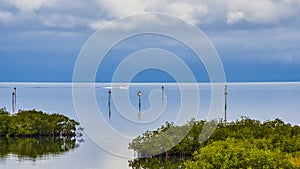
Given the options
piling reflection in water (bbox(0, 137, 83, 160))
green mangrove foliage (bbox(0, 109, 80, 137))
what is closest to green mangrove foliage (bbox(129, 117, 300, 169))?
piling reflection in water (bbox(0, 137, 83, 160))

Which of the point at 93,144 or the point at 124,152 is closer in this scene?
the point at 124,152

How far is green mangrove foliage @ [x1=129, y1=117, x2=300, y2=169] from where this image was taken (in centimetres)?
1797

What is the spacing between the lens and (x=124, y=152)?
3341 centimetres

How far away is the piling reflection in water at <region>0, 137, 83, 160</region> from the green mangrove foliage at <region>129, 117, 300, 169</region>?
567 cm

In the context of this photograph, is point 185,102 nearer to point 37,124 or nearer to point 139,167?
point 37,124

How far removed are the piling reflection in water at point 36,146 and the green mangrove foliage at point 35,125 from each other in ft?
3.66

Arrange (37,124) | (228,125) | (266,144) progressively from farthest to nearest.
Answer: (37,124) < (228,125) < (266,144)

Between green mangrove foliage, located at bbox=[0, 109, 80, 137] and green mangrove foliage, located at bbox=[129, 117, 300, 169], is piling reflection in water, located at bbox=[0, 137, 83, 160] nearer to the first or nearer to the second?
green mangrove foliage, located at bbox=[0, 109, 80, 137]

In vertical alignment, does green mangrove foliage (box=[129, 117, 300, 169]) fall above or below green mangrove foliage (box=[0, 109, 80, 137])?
below

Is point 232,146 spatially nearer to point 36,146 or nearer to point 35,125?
point 36,146

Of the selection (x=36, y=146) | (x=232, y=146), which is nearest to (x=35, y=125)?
(x=36, y=146)

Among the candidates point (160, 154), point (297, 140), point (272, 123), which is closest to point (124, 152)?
point (160, 154)

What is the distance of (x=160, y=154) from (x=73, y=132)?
13232mm

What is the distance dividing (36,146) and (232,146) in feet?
68.9
